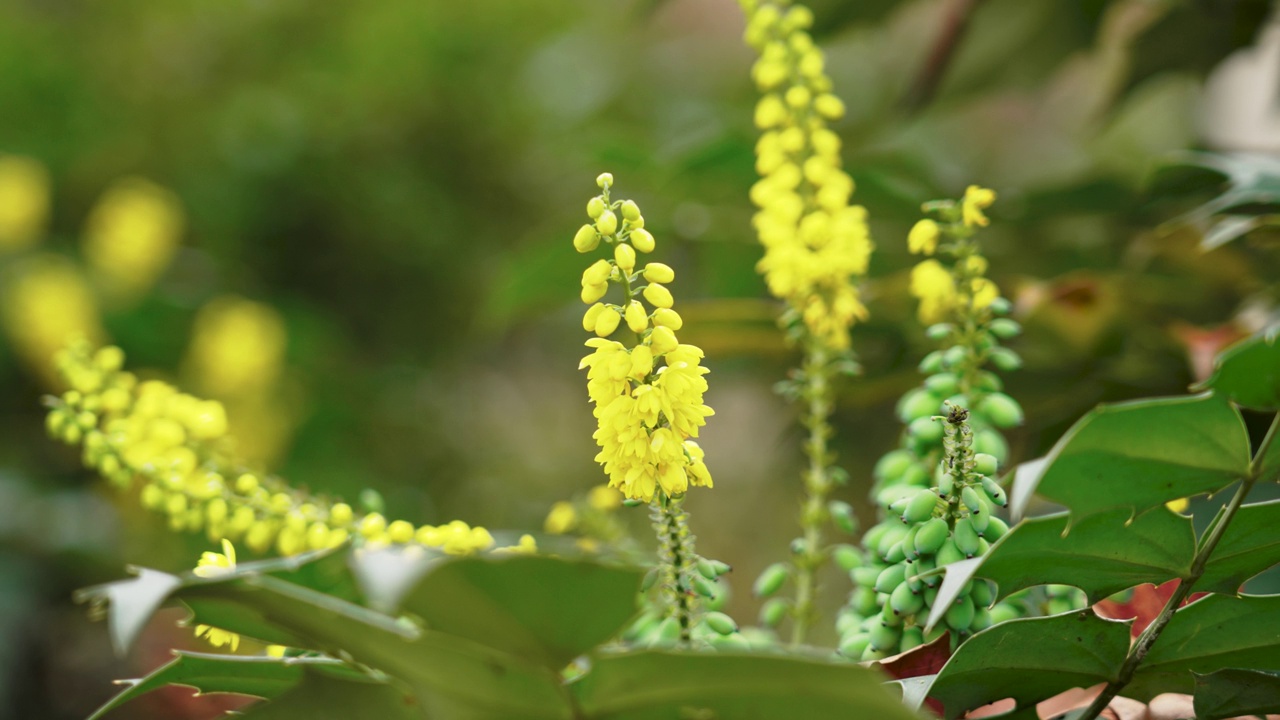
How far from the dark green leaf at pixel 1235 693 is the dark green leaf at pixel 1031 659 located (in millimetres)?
27

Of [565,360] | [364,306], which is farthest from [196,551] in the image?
[565,360]

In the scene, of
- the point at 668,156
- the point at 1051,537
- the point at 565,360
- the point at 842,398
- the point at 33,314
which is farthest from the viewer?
the point at 565,360

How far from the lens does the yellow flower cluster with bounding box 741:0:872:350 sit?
0.48 m

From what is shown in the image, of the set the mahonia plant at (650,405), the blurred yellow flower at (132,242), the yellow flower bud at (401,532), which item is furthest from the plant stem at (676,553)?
the blurred yellow flower at (132,242)

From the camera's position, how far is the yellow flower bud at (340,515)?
411mm

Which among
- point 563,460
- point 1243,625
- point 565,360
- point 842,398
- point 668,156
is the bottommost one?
point 1243,625

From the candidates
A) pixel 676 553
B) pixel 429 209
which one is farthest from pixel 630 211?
pixel 429 209

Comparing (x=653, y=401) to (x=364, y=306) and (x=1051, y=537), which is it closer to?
(x=1051, y=537)

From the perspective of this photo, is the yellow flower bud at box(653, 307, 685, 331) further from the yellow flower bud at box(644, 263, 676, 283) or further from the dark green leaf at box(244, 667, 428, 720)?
the dark green leaf at box(244, 667, 428, 720)

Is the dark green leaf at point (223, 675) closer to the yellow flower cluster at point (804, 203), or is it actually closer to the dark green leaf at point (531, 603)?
the dark green leaf at point (531, 603)

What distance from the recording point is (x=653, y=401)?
33 centimetres

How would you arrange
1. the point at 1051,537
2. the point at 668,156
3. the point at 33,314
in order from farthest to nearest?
1. the point at 33,314
2. the point at 668,156
3. the point at 1051,537

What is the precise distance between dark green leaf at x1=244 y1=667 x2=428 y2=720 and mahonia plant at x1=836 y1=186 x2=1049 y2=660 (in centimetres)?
16

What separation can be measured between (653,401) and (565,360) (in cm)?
211
